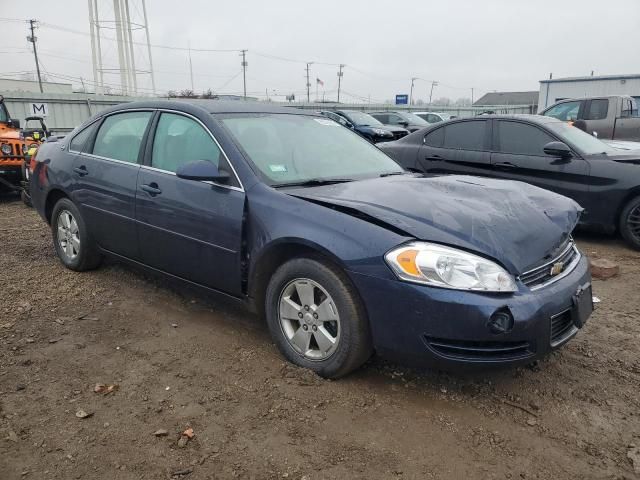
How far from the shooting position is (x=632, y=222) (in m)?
5.81

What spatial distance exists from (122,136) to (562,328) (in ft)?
11.8

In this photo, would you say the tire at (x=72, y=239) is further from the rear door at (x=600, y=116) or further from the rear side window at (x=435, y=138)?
the rear door at (x=600, y=116)

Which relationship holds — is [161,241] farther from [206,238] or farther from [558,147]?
[558,147]

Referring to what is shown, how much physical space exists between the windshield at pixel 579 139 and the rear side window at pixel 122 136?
15.7ft

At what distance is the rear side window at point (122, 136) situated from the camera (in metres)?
4.18

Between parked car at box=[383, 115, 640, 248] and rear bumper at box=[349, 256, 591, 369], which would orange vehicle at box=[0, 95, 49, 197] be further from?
rear bumper at box=[349, 256, 591, 369]

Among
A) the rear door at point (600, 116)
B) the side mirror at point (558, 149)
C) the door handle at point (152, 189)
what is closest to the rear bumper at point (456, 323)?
the door handle at point (152, 189)

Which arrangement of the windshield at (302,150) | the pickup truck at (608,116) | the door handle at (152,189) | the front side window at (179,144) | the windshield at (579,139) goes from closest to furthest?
the windshield at (302,150) < the front side window at (179,144) < the door handle at (152,189) < the windshield at (579,139) < the pickup truck at (608,116)

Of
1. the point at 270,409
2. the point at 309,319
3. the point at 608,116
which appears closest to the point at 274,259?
the point at 309,319

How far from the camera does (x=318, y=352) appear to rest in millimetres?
3080

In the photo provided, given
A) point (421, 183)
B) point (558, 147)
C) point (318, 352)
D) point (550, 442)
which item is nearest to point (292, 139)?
point (421, 183)

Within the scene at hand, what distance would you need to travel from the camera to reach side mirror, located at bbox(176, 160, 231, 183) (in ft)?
10.9

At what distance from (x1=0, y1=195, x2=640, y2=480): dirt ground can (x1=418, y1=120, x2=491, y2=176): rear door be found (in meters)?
3.19

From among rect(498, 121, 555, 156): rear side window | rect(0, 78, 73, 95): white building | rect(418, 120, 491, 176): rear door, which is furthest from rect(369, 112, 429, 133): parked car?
rect(0, 78, 73, 95): white building
